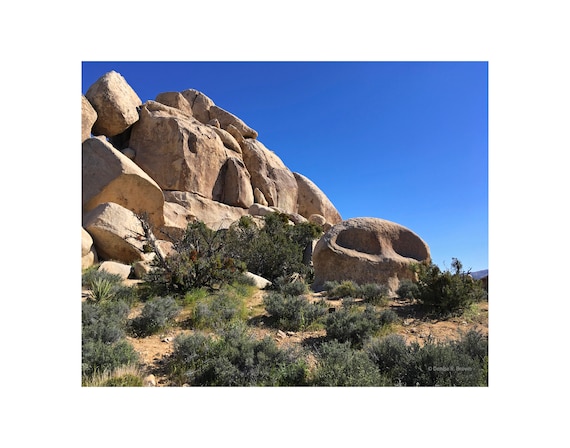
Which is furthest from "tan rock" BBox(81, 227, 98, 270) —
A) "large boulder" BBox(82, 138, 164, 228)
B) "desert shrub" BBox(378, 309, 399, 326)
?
"desert shrub" BBox(378, 309, 399, 326)

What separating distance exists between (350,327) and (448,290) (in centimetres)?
273

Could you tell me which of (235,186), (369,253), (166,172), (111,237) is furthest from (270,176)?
(369,253)

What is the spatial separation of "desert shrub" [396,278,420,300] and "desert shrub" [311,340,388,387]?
3839 mm

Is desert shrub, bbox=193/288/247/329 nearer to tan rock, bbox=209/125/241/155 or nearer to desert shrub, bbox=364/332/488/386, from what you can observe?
desert shrub, bbox=364/332/488/386

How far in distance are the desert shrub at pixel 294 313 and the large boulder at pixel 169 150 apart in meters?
15.0

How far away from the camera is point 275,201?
25328mm

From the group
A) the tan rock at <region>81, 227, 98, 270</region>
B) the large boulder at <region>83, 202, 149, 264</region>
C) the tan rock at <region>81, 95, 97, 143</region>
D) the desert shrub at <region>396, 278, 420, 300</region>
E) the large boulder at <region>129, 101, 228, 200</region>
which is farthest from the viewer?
the large boulder at <region>129, 101, 228, 200</region>

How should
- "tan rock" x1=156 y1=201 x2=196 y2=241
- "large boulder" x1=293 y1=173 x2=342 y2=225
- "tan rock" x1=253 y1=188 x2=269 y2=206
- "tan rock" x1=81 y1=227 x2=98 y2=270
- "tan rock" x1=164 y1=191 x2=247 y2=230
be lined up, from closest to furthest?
1. "tan rock" x1=81 y1=227 x2=98 y2=270
2. "tan rock" x1=156 y1=201 x2=196 y2=241
3. "tan rock" x1=164 y1=191 x2=247 y2=230
4. "tan rock" x1=253 y1=188 x2=269 y2=206
5. "large boulder" x1=293 y1=173 x2=342 y2=225

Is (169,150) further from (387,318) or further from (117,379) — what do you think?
(117,379)

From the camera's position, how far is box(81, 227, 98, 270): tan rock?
9.34m

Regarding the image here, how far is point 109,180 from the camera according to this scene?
12.1 metres
